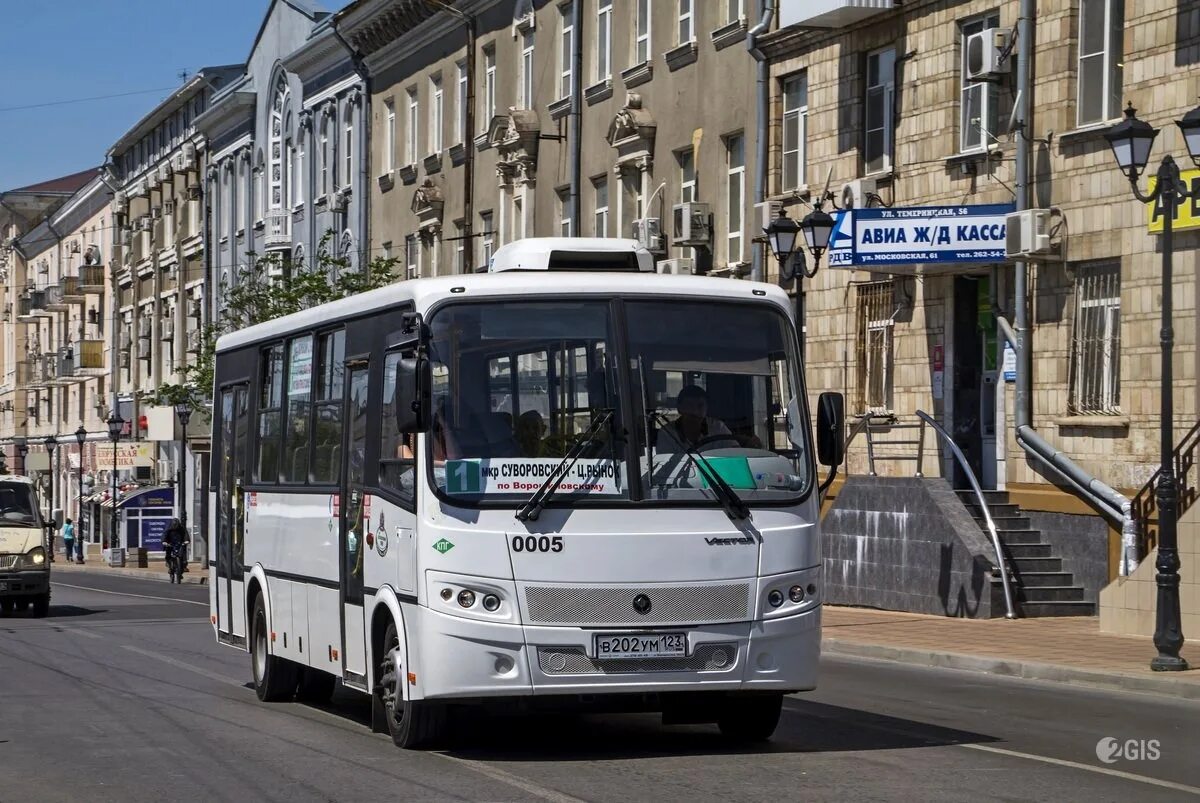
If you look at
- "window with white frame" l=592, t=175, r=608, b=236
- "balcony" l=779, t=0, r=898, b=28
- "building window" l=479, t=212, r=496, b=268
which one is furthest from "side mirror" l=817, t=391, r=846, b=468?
"building window" l=479, t=212, r=496, b=268

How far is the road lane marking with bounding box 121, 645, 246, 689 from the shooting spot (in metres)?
17.9

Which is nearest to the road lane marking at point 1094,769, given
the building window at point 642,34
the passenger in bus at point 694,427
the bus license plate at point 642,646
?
the bus license plate at point 642,646

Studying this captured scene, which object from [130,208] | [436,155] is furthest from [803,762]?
[130,208]

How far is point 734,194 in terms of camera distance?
33.4 meters

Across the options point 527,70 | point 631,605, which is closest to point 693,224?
point 527,70

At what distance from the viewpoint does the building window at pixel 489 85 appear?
43.7 m

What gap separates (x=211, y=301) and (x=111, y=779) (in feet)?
190

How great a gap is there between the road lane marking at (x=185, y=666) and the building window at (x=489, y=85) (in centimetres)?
2267

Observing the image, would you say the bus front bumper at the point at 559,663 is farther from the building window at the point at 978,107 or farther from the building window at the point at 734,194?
the building window at the point at 734,194

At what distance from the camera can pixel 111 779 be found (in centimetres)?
1111

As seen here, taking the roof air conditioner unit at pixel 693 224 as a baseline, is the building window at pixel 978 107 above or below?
above

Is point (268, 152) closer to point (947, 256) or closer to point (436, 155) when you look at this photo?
point (436, 155)

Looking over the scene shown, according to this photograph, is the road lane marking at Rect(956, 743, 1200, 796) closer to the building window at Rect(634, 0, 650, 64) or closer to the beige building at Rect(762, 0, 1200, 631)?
the beige building at Rect(762, 0, 1200, 631)

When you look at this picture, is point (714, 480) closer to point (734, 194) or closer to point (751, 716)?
point (751, 716)
